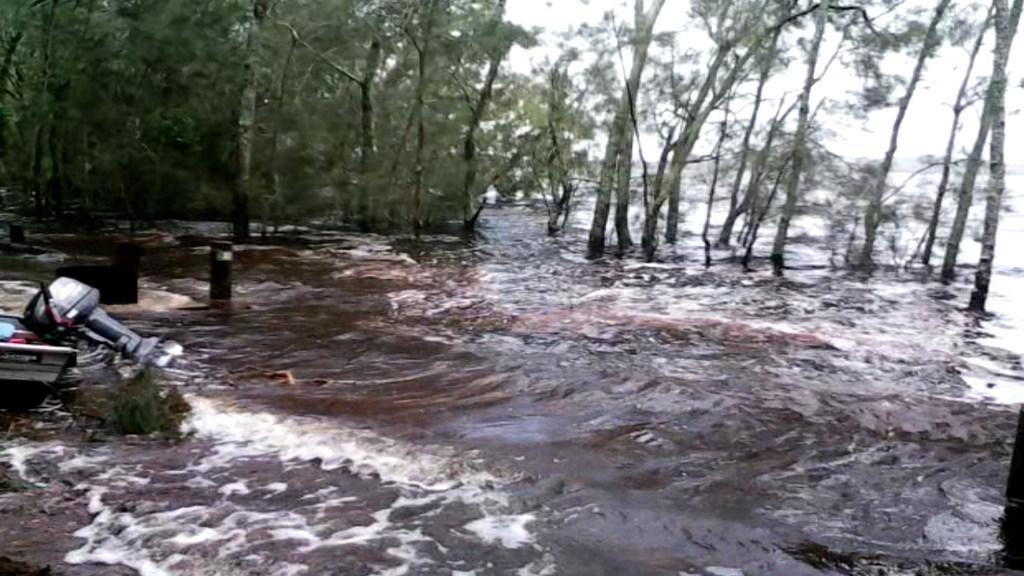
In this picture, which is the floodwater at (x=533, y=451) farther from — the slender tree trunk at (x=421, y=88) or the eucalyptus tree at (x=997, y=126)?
the slender tree trunk at (x=421, y=88)

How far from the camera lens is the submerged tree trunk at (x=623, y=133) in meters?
23.8

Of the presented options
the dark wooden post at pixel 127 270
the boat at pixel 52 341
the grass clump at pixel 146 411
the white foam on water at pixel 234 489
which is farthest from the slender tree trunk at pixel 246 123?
the white foam on water at pixel 234 489

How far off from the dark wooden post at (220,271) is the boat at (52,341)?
12.7 feet

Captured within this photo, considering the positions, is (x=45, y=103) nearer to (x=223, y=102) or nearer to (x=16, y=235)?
(x=223, y=102)

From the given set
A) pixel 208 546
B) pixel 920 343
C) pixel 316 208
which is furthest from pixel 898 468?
pixel 316 208

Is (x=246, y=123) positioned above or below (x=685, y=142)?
below

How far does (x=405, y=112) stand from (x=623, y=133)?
34.1 feet

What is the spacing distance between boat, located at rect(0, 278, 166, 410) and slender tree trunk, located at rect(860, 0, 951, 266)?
20960 mm

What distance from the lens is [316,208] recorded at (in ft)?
96.3

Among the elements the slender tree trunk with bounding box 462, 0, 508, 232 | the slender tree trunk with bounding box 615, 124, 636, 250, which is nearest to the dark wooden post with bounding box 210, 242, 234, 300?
the slender tree trunk with bounding box 615, 124, 636, 250

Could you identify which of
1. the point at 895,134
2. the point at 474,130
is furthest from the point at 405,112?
the point at 895,134

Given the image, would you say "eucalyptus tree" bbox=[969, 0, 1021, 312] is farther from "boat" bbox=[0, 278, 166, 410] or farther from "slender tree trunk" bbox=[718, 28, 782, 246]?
"boat" bbox=[0, 278, 166, 410]

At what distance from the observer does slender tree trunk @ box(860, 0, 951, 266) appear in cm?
2330

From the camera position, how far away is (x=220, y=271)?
1378 centimetres
